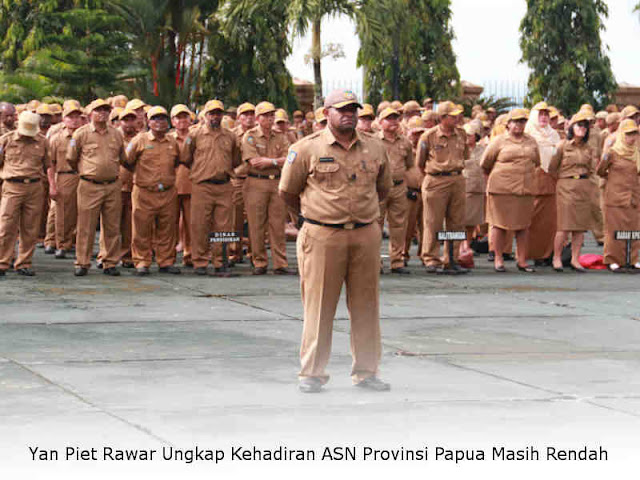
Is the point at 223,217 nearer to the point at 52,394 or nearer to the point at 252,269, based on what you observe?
the point at 252,269

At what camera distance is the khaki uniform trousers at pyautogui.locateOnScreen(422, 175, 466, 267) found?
54.7ft

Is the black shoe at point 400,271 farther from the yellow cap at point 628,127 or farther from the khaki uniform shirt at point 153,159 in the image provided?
the yellow cap at point 628,127

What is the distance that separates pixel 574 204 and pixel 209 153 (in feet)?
15.5

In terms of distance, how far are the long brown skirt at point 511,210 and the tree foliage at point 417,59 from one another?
788 inches

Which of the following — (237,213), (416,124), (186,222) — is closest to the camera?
(186,222)

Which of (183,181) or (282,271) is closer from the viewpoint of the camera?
(282,271)

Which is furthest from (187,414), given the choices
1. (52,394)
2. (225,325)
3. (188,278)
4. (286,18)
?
(286,18)

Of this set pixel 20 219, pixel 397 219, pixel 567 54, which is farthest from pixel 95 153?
pixel 567 54

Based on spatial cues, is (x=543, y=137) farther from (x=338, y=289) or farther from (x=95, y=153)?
(x=338, y=289)

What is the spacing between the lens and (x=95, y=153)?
15.8 meters

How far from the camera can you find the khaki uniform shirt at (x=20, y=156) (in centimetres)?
1580

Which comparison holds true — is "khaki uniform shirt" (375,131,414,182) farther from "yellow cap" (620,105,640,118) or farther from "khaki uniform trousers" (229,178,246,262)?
"yellow cap" (620,105,640,118)

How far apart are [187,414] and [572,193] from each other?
410 inches

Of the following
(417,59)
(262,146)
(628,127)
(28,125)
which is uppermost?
(417,59)
